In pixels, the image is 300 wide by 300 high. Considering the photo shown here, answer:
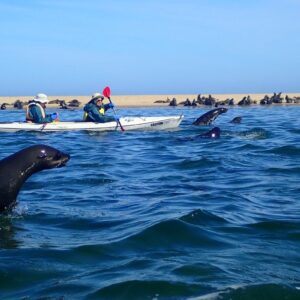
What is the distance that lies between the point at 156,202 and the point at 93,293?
11.5 ft

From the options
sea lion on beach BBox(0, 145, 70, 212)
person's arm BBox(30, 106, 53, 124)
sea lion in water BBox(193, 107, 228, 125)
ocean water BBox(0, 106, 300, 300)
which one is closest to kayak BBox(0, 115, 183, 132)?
person's arm BBox(30, 106, 53, 124)

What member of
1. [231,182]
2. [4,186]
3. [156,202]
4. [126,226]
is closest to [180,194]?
[156,202]

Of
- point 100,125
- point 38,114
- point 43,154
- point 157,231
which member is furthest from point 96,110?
point 157,231

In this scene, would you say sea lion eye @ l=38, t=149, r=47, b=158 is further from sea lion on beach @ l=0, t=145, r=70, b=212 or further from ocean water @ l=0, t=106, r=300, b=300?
ocean water @ l=0, t=106, r=300, b=300

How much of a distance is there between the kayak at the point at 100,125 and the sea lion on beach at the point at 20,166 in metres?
11.9

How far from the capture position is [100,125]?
64.5 feet

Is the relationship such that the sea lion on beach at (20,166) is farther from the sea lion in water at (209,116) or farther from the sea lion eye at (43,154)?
the sea lion in water at (209,116)

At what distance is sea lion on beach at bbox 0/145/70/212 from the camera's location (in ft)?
23.0

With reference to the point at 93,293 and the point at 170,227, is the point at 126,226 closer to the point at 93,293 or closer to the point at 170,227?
the point at 170,227

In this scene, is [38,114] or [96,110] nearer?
[38,114]

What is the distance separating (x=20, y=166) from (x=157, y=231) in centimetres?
198

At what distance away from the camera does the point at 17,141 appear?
16703 mm

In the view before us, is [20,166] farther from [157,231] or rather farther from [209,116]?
[209,116]

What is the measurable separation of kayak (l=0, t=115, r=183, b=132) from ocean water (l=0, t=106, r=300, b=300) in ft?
24.4
